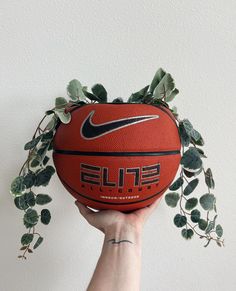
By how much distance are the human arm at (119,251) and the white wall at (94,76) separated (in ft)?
0.99

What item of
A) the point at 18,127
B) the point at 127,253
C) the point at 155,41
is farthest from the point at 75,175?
the point at 155,41

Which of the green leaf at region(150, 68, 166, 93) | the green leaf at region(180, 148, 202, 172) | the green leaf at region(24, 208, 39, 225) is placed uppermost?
the green leaf at region(150, 68, 166, 93)

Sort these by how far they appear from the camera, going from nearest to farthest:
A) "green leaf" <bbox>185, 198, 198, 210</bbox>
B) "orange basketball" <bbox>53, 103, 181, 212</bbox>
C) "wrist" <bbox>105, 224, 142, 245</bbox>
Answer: "orange basketball" <bbox>53, 103, 181, 212</bbox> → "wrist" <bbox>105, 224, 142, 245</bbox> → "green leaf" <bbox>185, 198, 198, 210</bbox>

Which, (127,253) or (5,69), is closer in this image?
(127,253)

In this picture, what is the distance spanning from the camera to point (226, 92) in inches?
41.5

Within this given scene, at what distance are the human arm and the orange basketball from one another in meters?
0.10

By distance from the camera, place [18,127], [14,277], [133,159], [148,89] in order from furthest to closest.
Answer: [14,277] < [18,127] < [148,89] < [133,159]

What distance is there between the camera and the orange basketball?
0.68 meters

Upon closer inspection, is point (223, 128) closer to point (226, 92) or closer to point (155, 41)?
point (226, 92)

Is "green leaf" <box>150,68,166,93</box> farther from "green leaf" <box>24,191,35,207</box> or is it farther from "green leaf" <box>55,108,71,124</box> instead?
"green leaf" <box>24,191,35,207</box>

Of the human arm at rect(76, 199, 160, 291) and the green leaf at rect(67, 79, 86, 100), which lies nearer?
the human arm at rect(76, 199, 160, 291)

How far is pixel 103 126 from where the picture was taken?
68 centimetres

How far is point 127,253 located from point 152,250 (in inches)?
18.1

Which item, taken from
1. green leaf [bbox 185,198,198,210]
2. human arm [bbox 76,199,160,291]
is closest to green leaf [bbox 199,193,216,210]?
green leaf [bbox 185,198,198,210]
